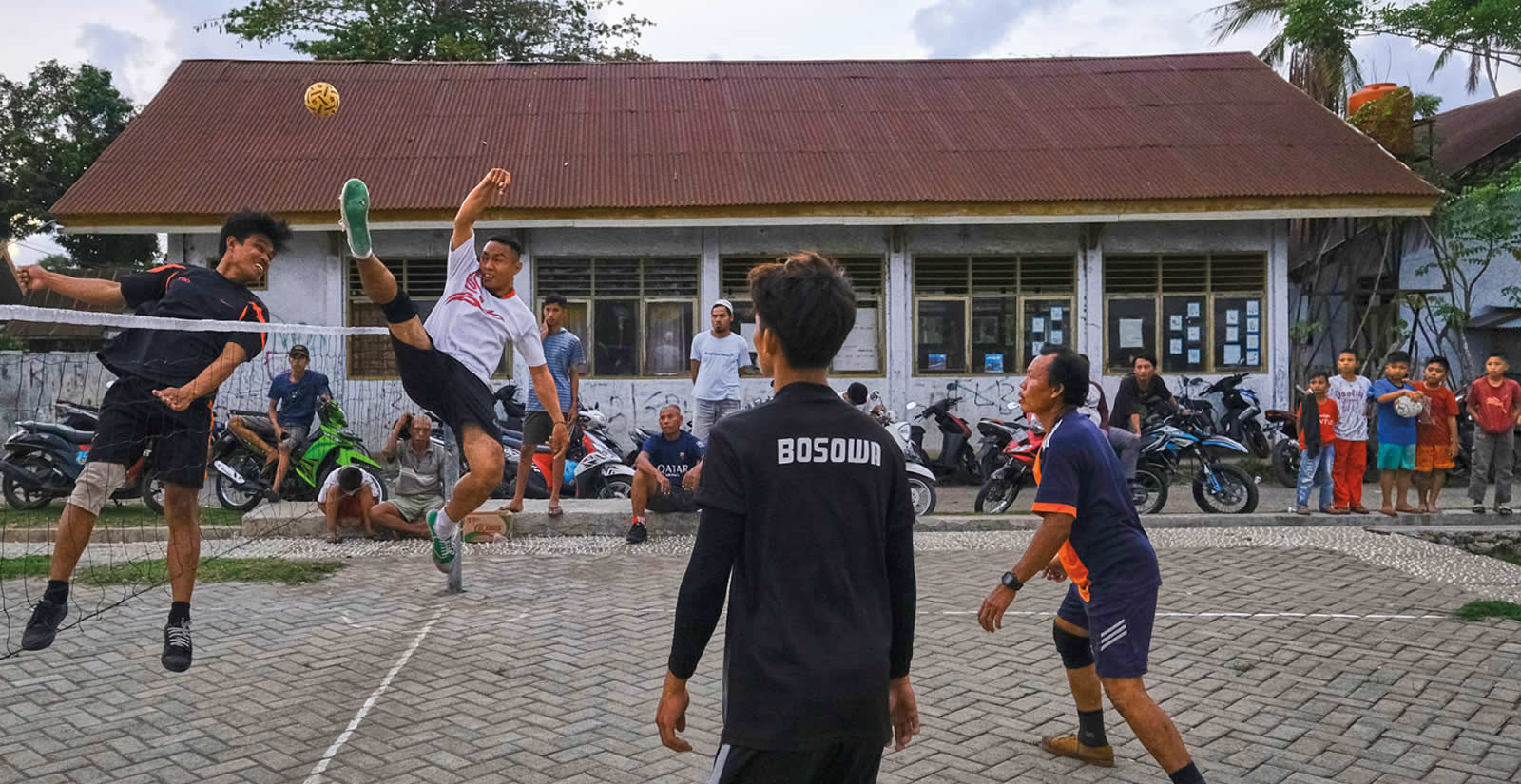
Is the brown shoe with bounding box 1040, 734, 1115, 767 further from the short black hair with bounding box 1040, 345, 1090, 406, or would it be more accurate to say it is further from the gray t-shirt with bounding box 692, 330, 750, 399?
the gray t-shirt with bounding box 692, 330, 750, 399

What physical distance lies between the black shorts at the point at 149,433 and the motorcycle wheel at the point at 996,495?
844cm

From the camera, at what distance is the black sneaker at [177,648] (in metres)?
5.07

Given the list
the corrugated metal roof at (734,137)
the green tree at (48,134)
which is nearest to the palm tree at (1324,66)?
the corrugated metal roof at (734,137)

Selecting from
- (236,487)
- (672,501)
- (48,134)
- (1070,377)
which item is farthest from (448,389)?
(48,134)

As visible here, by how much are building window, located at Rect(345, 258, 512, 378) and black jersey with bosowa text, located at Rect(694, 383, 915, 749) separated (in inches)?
562

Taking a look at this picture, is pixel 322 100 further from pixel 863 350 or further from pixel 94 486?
pixel 863 350

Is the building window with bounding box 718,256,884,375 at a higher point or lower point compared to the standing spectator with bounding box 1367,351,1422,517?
higher

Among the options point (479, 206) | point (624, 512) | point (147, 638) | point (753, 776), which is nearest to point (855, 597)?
point (753, 776)

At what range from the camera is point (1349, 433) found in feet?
39.2

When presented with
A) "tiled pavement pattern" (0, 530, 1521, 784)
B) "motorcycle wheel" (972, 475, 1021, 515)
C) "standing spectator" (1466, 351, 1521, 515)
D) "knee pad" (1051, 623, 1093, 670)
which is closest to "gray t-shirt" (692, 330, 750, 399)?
"motorcycle wheel" (972, 475, 1021, 515)

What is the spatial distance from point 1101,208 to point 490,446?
1200 cm

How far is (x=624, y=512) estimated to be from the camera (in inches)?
426

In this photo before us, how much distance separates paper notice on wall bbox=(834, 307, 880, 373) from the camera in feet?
54.6

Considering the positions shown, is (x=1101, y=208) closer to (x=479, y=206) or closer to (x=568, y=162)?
(x=568, y=162)
